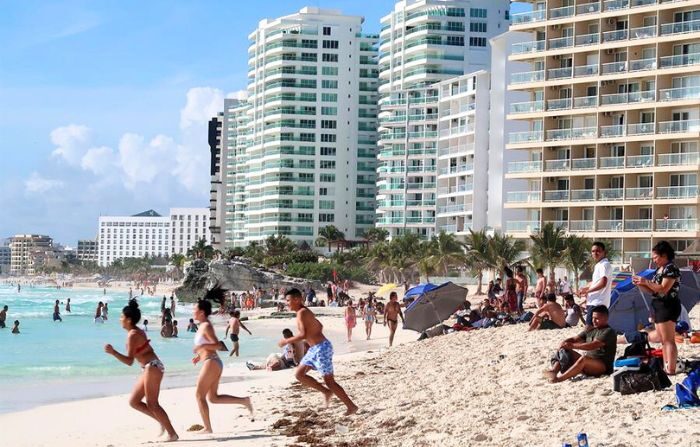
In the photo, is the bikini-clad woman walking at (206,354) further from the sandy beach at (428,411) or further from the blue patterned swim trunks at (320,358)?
the blue patterned swim trunks at (320,358)

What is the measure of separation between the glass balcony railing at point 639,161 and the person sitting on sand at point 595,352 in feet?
139

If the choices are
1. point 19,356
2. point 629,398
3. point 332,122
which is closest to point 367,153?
point 332,122

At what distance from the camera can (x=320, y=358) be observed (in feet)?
40.4

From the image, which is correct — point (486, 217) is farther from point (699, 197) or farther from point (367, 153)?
point (367, 153)

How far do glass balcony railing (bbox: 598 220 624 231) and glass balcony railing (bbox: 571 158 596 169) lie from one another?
9.62 feet

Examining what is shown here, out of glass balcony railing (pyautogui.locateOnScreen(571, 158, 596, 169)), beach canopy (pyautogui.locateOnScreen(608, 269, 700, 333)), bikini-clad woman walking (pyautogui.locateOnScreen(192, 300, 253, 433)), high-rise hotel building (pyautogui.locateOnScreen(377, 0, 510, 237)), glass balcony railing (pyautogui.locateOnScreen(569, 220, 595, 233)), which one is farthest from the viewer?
high-rise hotel building (pyautogui.locateOnScreen(377, 0, 510, 237))

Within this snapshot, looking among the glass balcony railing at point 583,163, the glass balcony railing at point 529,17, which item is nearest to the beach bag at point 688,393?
the glass balcony railing at point 583,163

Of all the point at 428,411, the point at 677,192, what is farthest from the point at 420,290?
the point at 677,192

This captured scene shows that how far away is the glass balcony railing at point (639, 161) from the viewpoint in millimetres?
53750

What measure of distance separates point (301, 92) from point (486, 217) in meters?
40.7

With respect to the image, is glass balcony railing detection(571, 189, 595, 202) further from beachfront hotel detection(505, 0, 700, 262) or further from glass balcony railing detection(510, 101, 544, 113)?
glass balcony railing detection(510, 101, 544, 113)

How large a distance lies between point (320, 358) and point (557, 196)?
46469 millimetres

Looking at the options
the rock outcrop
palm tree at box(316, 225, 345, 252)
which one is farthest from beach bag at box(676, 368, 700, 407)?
palm tree at box(316, 225, 345, 252)

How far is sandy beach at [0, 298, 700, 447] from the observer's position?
10.3m
